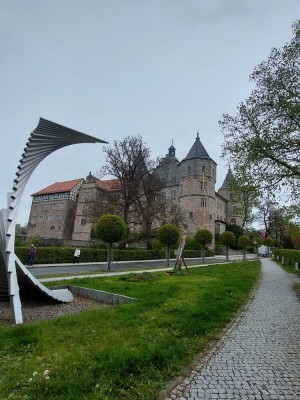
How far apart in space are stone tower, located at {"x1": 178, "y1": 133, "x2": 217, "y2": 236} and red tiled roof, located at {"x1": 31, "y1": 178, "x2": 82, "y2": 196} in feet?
76.9

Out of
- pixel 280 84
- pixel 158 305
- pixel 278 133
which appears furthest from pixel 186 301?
pixel 280 84

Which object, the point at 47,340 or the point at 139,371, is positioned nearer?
the point at 139,371

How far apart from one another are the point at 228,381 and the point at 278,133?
11590 millimetres

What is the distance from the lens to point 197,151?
62.2 metres

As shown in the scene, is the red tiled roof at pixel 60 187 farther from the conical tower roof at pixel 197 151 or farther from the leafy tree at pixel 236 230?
the leafy tree at pixel 236 230

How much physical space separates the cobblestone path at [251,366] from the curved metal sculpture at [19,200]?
443cm

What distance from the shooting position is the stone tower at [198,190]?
58.3 meters

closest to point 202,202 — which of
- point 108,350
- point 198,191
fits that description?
point 198,191

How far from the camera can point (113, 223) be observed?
19.0 meters

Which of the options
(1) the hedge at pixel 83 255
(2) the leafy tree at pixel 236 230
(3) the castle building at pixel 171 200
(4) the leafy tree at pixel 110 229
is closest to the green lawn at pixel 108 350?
(4) the leafy tree at pixel 110 229

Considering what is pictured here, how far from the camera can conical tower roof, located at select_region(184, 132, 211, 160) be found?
61.6m

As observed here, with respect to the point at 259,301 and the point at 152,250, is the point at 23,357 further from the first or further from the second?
the point at 152,250

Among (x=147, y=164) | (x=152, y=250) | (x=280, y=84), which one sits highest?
(x=147, y=164)

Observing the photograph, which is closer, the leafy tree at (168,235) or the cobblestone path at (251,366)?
the cobblestone path at (251,366)
